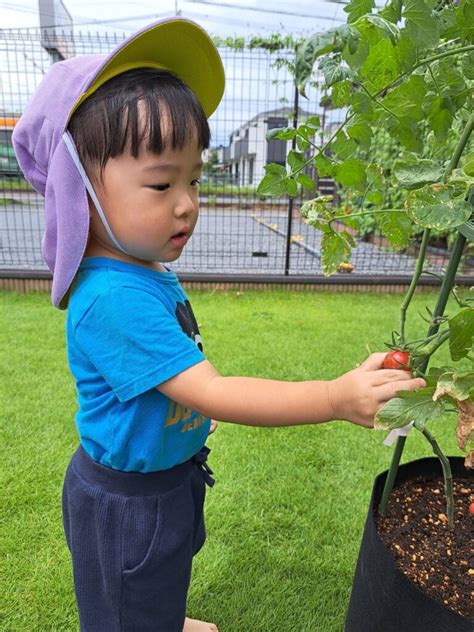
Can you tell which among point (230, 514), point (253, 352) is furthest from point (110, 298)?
point (253, 352)

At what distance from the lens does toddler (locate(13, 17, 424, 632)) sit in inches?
30.0

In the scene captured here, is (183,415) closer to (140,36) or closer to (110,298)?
(110,298)

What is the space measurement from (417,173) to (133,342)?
46 centimetres

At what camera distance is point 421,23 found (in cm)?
63

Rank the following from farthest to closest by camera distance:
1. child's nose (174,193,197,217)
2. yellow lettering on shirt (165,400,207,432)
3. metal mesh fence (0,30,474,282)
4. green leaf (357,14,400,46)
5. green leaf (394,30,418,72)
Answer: metal mesh fence (0,30,474,282)
yellow lettering on shirt (165,400,207,432)
child's nose (174,193,197,217)
green leaf (394,30,418,72)
green leaf (357,14,400,46)

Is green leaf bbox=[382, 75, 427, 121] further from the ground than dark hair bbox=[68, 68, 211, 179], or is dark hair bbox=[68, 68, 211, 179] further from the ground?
green leaf bbox=[382, 75, 427, 121]

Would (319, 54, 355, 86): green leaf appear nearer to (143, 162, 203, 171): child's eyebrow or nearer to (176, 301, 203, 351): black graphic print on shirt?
(143, 162, 203, 171): child's eyebrow

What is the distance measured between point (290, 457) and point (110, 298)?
54.8 inches

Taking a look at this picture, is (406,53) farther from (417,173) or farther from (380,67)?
(417,173)

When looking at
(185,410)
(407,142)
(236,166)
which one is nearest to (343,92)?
(407,142)

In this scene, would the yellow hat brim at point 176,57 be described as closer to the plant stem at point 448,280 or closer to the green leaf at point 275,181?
the green leaf at point 275,181

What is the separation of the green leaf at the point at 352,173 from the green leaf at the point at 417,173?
250 mm

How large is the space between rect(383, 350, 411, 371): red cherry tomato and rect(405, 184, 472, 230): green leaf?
6.7 inches

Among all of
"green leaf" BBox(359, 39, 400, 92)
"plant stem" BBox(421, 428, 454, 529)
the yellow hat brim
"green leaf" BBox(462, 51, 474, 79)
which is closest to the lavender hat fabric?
the yellow hat brim
